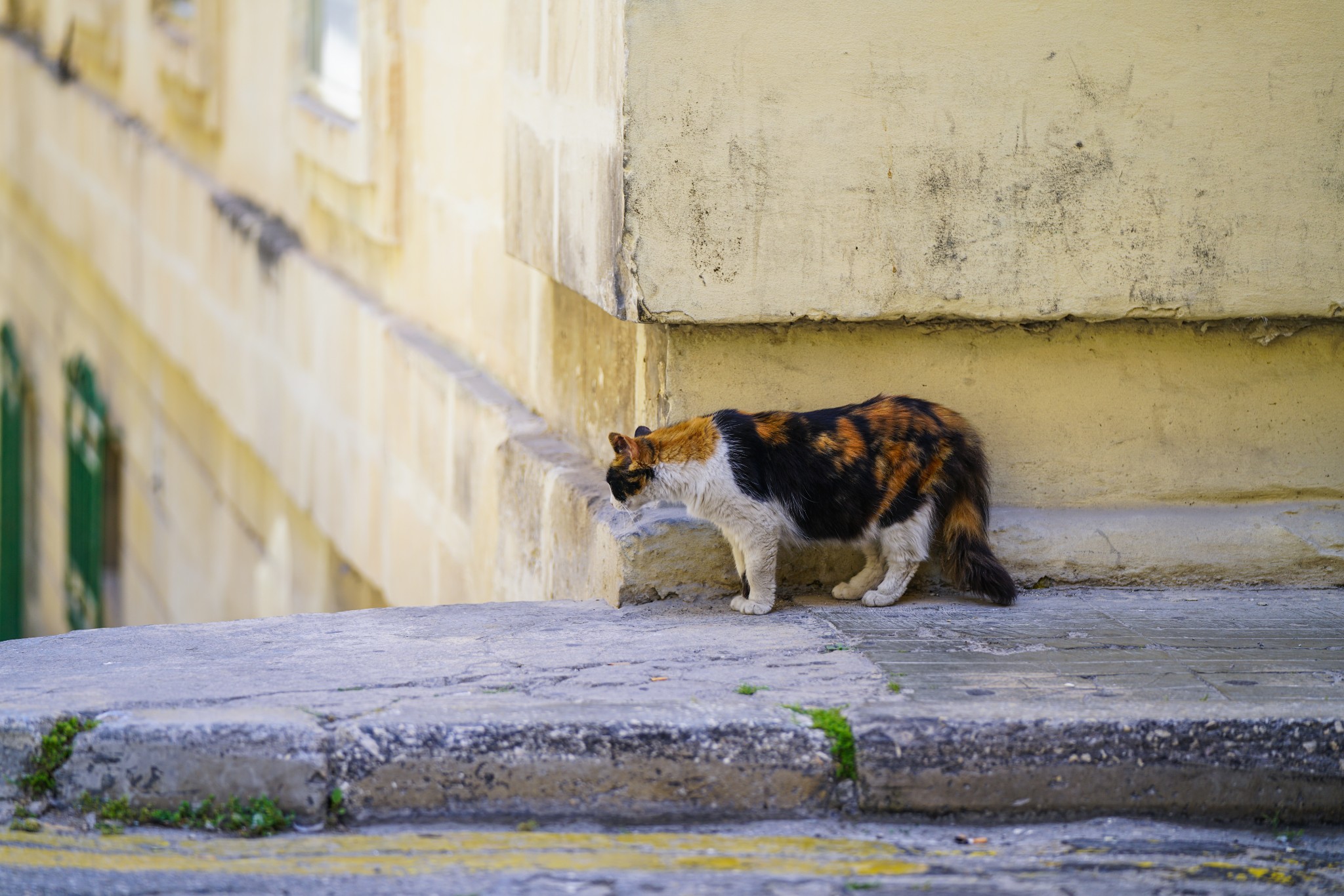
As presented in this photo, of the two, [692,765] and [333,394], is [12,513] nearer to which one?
[333,394]

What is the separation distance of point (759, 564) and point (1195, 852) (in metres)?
1.35

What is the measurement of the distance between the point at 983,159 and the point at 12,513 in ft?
50.0

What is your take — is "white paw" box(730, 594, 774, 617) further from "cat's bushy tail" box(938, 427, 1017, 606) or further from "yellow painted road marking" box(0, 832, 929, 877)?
"yellow painted road marking" box(0, 832, 929, 877)

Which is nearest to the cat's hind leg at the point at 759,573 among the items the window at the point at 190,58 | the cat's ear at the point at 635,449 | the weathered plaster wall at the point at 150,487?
A: the cat's ear at the point at 635,449

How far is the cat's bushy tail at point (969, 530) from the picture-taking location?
3973 millimetres

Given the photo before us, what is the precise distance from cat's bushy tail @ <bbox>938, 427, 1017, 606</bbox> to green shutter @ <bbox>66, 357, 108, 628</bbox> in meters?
10.6

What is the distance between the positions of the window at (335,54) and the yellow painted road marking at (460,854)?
4.86 m

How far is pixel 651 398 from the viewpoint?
4238mm

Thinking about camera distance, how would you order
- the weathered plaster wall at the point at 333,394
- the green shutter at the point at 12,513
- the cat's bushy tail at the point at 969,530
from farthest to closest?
1. the green shutter at the point at 12,513
2. the weathered plaster wall at the point at 333,394
3. the cat's bushy tail at the point at 969,530

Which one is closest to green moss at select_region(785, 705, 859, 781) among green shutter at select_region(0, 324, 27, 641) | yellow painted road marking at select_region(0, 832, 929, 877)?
yellow painted road marking at select_region(0, 832, 929, 877)

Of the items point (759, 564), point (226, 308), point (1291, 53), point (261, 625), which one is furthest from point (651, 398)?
point (226, 308)

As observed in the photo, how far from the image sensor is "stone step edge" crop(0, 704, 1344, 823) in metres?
2.96

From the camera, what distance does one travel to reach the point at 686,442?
12.8 ft

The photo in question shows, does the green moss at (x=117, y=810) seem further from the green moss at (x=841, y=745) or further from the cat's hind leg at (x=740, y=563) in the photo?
the cat's hind leg at (x=740, y=563)
